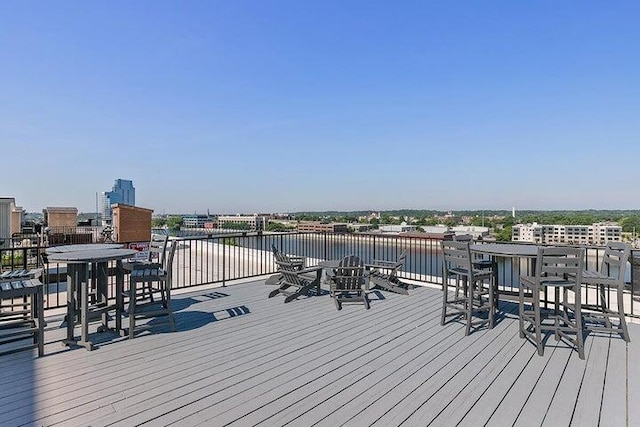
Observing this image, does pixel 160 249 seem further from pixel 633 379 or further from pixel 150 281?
pixel 633 379

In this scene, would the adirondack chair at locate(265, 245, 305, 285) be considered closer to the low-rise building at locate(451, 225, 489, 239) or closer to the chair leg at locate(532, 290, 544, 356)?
the low-rise building at locate(451, 225, 489, 239)

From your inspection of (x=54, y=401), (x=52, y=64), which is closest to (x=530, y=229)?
(x=54, y=401)

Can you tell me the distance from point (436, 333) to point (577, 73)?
40.1 feet

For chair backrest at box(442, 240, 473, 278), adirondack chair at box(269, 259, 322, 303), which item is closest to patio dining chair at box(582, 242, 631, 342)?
chair backrest at box(442, 240, 473, 278)

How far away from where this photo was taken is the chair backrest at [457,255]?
362cm

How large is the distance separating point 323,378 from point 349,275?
2484 mm

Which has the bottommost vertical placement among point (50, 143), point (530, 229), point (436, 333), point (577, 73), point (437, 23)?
point (436, 333)

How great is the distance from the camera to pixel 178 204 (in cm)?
3159

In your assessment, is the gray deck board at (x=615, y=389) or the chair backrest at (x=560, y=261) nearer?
the gray deck board at (x=615, y=389)

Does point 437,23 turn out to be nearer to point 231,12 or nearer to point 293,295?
point 231,12

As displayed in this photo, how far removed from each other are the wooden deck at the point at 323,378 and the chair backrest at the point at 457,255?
704 mm

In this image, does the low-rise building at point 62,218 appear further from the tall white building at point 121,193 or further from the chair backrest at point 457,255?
the tall white building at point 121,193

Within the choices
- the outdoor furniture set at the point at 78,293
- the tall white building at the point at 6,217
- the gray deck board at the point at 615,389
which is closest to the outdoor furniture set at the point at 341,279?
the outdoor furniture set at the point at 78,293

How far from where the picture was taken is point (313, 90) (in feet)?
42.0
